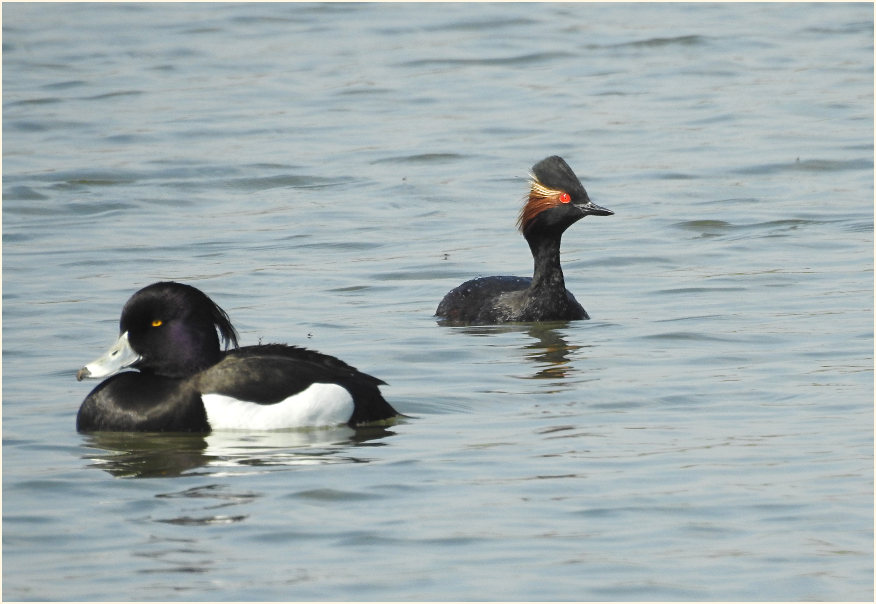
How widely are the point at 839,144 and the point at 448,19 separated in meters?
9.22

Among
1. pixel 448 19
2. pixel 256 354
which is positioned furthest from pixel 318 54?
pixel 256 354

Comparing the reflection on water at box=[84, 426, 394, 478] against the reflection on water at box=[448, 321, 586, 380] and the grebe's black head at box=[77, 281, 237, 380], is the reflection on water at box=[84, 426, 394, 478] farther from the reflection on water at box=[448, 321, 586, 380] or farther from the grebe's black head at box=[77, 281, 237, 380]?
the reflection on water at box=[448, 321, 586, 380]

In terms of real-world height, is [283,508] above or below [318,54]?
below

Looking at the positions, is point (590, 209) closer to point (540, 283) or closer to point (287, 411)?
point (540, 283)

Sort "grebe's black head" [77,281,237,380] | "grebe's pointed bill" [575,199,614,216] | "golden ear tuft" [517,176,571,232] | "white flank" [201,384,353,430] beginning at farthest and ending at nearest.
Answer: "golden ear tuft" [517,176,571,232] < "grebe's pointed bill" [575,199,614,216] < "grebe's black head" [77,281,237,380] < "white flank" [201,384,353,430]

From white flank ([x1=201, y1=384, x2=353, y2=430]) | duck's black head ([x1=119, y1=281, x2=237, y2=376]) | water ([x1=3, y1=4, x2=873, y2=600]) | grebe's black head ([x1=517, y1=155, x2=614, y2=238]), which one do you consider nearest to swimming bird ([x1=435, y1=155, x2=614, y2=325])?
grebe's black head ([x1=517, y1=155, x2=614, y2=238])

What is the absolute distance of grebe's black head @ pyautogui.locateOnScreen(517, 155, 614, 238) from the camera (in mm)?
11961

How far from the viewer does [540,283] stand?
11.9m

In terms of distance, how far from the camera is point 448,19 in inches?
1044

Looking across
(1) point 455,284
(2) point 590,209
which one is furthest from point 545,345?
(1) point 455,284

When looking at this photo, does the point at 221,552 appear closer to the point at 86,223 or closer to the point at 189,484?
the point at 189,484

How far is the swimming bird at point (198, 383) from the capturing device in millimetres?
8812

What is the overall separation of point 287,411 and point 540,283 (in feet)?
11.4

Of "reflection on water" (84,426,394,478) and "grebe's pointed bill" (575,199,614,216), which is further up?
"grebe's pointed bill" (575,199,614,216)
